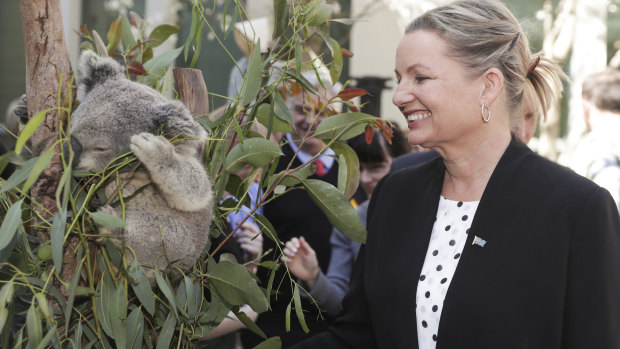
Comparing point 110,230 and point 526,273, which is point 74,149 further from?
point 526,273

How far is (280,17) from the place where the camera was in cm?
141

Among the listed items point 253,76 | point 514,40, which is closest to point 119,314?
point 253,76

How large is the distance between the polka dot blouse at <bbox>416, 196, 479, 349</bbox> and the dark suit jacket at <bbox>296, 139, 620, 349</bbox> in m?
0.02

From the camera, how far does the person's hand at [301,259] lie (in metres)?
2.50

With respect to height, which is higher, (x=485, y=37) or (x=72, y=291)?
(x=485, y=37)

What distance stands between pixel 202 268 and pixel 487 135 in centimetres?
74

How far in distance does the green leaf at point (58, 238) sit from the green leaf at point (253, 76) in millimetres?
463

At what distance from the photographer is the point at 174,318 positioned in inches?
50.1

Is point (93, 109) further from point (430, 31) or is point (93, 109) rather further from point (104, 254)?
point (430, 31)

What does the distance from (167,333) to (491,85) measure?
0.94m

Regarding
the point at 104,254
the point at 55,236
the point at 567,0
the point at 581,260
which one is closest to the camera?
the point at 55,236

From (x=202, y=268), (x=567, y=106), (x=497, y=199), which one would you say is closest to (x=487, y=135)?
(x=497, y=199)

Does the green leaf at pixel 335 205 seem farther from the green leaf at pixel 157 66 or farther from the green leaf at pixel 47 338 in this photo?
the green leaf at pixel 47 338

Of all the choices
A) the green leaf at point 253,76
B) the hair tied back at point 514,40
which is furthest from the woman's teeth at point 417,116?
the green leaf at point 253,76
